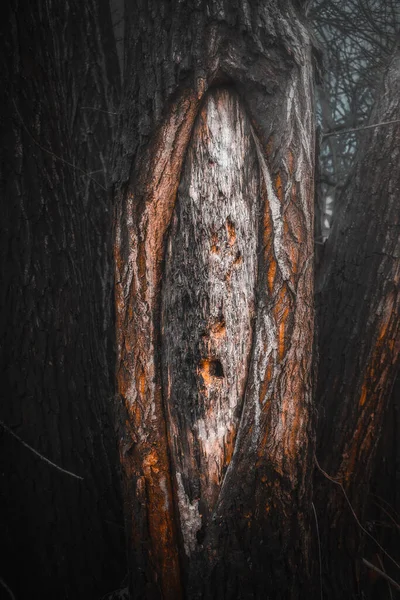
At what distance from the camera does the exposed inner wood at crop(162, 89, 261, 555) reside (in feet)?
5.04

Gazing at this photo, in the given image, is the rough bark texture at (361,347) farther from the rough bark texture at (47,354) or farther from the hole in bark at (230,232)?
the rough bark texture at (47,354)

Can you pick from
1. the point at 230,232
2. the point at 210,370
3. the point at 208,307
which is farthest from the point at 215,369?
the point at 230,232

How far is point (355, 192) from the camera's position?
6.79 ft

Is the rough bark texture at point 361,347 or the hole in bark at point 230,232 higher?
the hole in bark at point 230,232

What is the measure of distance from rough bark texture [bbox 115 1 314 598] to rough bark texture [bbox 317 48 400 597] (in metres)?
0.33

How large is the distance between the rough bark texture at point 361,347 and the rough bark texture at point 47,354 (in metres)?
1.07

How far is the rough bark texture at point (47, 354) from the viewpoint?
1899 millimetres

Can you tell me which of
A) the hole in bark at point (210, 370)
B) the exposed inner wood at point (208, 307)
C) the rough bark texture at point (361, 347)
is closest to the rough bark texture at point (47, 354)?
the exposed inner wood at point (208, 307)

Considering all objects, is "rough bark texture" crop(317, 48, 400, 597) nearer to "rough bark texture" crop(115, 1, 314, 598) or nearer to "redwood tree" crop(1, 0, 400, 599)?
"redwood tree" crop(1, 0, 400, 599)

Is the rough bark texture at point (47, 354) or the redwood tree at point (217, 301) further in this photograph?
the rough bark texture at point (47, 354)

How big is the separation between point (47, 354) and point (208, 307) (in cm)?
90

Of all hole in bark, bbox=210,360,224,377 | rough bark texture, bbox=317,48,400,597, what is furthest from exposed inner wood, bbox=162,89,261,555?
rough bark texture, bbox=317,48,400,597

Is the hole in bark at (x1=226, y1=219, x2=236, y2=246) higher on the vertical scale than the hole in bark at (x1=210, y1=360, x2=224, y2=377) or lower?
higher

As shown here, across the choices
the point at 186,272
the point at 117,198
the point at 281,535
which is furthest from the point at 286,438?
the point at 117,198
